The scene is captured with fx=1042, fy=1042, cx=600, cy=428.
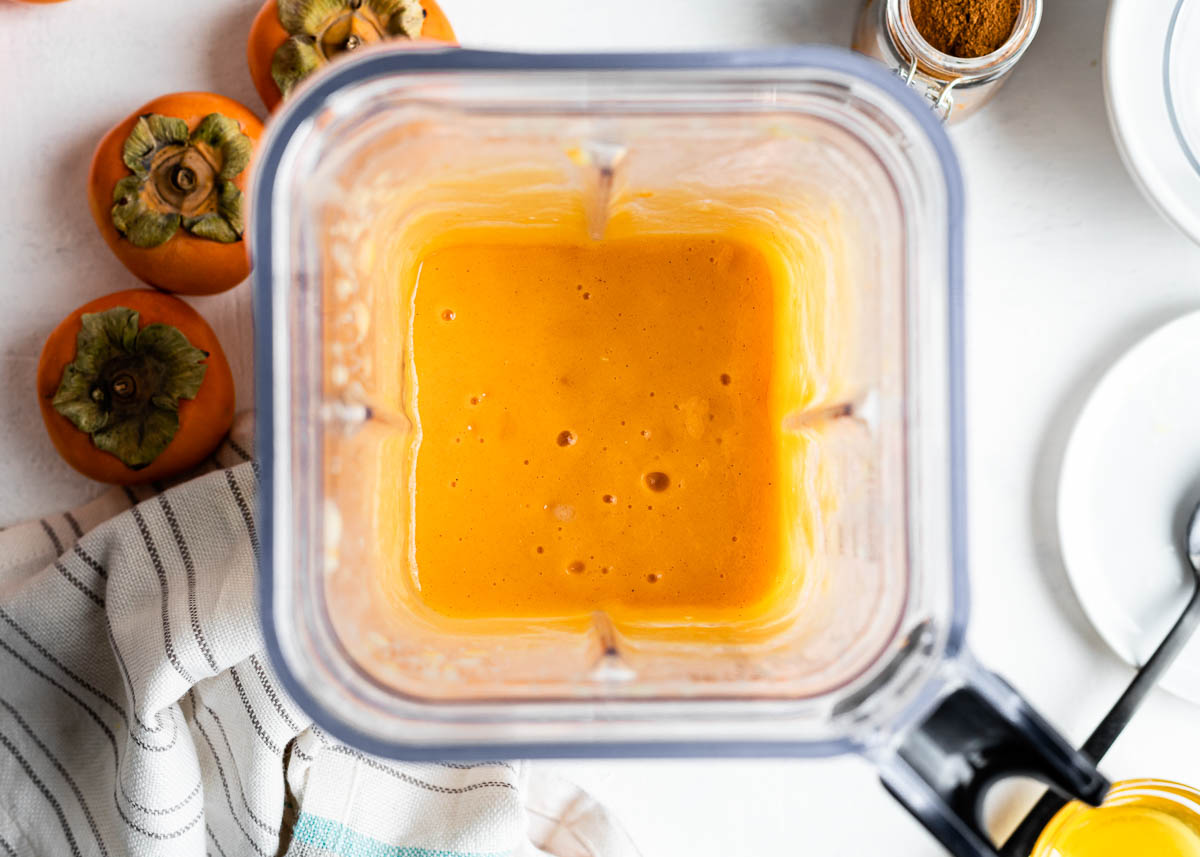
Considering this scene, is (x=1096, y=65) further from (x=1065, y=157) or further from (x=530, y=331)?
(x=530, y=331)

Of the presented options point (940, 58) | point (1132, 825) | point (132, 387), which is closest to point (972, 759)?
point (1132, 825)

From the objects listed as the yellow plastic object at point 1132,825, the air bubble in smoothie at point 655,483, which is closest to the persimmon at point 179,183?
the air bubble in smoothie at point 655,483

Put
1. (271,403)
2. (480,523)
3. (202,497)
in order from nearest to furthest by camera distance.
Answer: (271,403) < (480,523) < (202,497)

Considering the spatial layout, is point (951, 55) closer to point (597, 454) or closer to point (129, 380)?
point (597, 454)

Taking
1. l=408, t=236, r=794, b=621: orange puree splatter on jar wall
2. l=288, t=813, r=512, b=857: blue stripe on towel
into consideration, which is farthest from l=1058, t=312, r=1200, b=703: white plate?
l=288, t=813, r=512, b=857: blue stripe on towel

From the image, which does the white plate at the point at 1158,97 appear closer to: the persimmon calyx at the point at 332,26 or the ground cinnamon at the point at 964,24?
the ground cinnamon at the point at 964,24

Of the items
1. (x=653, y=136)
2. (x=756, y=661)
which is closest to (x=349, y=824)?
(x=756, y=661)
